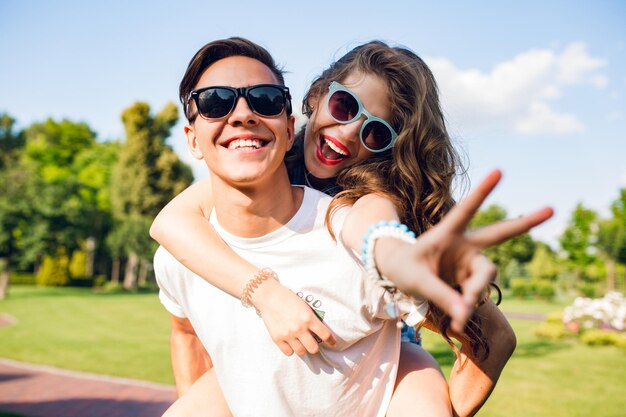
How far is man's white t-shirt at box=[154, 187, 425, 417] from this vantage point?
1857 millimetres

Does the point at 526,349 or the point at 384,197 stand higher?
the point at 384,197

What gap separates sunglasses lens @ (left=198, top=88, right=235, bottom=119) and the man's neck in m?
0.24

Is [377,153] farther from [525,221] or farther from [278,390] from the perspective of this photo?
[525,221]

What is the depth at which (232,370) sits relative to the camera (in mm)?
2018

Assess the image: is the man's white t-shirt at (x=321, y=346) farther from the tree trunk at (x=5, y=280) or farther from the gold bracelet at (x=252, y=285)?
the tree trunk at (x=5, y=280)

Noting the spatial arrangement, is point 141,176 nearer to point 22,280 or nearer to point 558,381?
point 22,280

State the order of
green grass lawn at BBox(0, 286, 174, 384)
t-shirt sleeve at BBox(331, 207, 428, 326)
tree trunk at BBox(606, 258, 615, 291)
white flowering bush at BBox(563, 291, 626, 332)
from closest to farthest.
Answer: t-shirt sleeve at BBox(331, 207, 428, 326), green grass lawn at BBox(0, 286, 174, 384), white flowering bush at BBox(563, 291, 626, 332), tree trunk at BBox(606, 258, 615, 291)

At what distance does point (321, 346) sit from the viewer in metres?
1.89

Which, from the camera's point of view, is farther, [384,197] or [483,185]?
[384,197]

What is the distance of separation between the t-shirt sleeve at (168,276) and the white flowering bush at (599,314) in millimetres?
15705

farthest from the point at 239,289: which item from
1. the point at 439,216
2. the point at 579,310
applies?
the point at 579,310

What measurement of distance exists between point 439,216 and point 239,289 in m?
0.74

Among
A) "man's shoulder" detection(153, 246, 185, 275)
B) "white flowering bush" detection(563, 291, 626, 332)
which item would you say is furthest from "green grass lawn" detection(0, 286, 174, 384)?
"white flowering bush" detection(563, 291, 626, 332)

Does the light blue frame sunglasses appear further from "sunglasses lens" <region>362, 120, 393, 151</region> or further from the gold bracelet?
the gold bracelet
